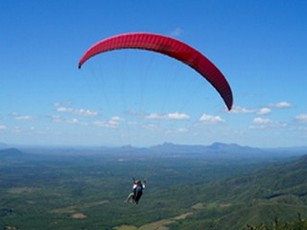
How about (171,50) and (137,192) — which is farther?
(137,192)

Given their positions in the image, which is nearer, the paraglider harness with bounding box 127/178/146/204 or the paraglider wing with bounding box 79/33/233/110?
the paraglider wing with bounding box 79/33/233/110

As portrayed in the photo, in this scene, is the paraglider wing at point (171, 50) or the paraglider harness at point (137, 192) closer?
the paraglider wing at point (171, 50)

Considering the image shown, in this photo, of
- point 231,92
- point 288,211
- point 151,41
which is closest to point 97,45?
point 151,41

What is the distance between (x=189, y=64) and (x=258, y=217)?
146 meters

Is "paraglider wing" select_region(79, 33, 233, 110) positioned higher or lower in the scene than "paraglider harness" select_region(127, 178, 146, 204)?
higher

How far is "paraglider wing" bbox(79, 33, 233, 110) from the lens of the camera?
2102cm

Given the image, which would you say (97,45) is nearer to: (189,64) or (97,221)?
(189,64)

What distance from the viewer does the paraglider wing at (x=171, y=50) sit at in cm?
2102

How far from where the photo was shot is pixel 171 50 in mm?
22344

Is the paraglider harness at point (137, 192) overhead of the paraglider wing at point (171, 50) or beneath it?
beneath

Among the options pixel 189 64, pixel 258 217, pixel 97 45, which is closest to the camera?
pixel 97 45

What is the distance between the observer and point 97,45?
21281 millimetres

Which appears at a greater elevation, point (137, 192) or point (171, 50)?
point (171, 50)

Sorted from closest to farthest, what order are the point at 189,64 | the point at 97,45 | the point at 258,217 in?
the point at 97,45 → the point at 189,64 → the point at 258,217
